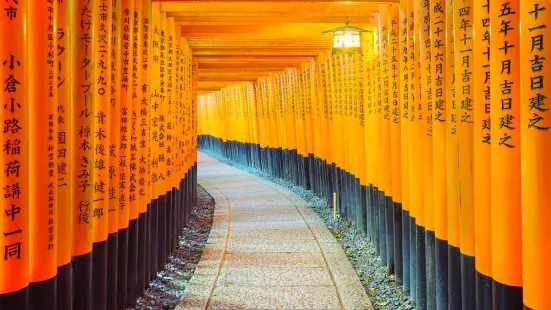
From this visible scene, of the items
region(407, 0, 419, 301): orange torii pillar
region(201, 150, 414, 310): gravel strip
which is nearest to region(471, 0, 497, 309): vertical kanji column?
region(407, 0, 419, 301): orange torii pillar

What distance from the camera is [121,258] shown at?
17.4ft

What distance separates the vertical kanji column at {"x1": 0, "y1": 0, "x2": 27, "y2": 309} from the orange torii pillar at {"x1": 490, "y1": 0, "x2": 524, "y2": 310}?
9.10 ft

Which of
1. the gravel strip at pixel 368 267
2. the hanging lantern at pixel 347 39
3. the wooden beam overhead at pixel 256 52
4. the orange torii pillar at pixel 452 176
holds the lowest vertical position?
the gravel strip at pixel 368 267

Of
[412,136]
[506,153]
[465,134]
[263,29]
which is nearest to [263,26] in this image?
[263,29]

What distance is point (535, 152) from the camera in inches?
108

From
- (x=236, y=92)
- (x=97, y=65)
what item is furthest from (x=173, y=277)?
(x=236, y=92)

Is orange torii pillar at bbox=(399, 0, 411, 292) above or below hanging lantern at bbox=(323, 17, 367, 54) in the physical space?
below

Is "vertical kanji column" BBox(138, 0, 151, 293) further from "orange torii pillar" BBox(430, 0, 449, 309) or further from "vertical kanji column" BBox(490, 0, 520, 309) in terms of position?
"vertical kanji column" BBox(490, 0, 520, 309)

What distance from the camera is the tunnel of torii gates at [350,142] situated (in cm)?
281

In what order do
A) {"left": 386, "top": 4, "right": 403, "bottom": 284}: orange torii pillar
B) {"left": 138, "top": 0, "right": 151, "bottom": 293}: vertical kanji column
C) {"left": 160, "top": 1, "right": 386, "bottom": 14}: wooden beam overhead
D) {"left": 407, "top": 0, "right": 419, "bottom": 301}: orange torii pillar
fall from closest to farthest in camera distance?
{"left": 407, "top": 0, "right": 419, "bottom": 301}: orange torii pillar
{"left": 138, "top": 0, "right": 151, "bottom": 293}: vertical kanji column
{"left": 386, "top": 4, "right": 403, "bottom": 284}: orange torii pillar
{"left": 160, "top": 1, "right": 386, "bottom": 14}: wooden beam overhead

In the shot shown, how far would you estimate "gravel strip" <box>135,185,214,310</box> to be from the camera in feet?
19.8

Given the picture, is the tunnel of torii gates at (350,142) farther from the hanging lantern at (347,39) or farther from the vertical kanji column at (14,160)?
the hanging lantern at (347,39)

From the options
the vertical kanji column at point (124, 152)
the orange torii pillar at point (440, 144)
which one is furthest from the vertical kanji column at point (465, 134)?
the vertical kanji column at point (124, 152)

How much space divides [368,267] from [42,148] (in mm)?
5333
